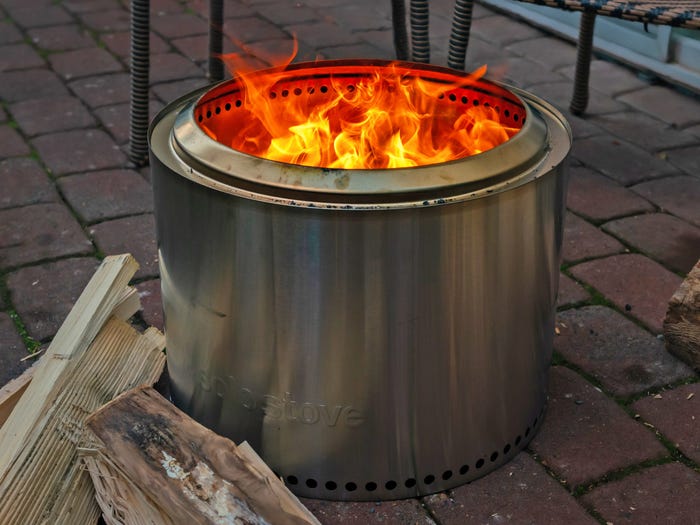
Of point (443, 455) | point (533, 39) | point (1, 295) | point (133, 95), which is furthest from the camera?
point (533, 39)

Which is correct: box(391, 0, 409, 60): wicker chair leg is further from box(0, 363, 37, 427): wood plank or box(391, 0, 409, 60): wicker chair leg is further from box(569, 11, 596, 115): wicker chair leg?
box(0, 363, 37, 427): wood plank

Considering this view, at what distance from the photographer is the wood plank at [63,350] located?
1749 mm

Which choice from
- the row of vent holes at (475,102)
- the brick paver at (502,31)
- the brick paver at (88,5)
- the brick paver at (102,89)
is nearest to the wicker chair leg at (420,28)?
the row of vent holes at (475,102)

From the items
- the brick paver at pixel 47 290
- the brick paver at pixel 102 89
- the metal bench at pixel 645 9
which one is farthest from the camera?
the brick paver at pixel 102 89

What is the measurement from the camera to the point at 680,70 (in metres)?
3.85

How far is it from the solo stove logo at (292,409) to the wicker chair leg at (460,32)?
1209 millimetres

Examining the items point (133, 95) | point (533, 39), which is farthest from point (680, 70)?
point (133, 95)

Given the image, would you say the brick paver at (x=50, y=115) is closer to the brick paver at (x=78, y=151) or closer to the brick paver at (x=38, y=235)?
the brick paver at (x=78, y=151)

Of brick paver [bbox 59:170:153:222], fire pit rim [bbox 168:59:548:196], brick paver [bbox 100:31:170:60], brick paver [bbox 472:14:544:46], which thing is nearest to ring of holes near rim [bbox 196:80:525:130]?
fire pit rim [bbox 168:59:548:196]

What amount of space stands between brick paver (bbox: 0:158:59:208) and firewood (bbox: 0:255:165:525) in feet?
3.08

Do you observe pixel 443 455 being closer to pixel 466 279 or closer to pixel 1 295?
pixel 466 279

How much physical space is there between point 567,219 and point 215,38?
1464 mm

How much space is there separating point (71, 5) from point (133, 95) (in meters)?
1.84

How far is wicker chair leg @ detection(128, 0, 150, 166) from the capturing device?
3.02 metres
